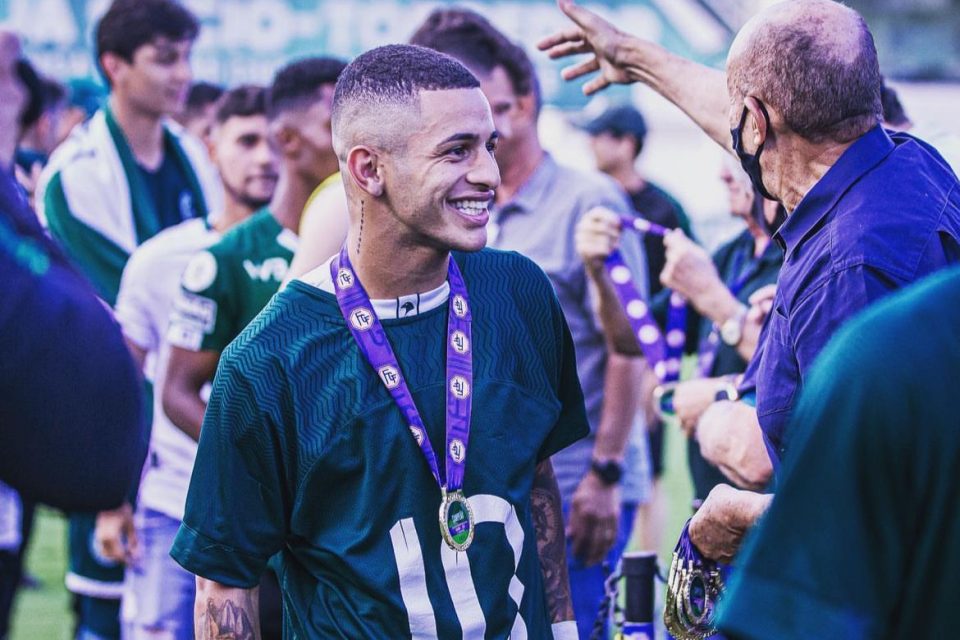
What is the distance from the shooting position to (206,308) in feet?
15.6

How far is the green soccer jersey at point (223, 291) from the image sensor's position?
15.6ft

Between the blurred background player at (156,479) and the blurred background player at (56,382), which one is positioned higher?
the blurred background player at (56,382)

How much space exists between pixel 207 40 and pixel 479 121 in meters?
18.9

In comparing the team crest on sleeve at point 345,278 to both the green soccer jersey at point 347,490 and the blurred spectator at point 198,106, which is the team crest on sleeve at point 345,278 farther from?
the blurred spectator at point 198,106

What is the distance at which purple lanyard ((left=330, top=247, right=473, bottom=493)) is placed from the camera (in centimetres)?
291

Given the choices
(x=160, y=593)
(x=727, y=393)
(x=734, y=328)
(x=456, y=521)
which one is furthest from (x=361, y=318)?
(x=160, y=593)

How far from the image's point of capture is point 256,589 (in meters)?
3.01

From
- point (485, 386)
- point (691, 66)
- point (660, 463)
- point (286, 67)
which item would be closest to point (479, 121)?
point (485, 386)

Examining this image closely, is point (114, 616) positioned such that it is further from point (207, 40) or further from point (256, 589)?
point (207, 40)

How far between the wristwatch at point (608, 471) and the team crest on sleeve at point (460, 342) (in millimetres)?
1961

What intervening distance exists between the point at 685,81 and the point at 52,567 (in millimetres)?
6906

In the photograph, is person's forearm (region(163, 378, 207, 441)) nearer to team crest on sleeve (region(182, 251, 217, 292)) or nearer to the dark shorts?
team crest on sleeve (region(182, 251, 217, 292))

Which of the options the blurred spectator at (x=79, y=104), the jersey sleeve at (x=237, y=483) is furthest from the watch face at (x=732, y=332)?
the blurred spectator at (x=79, y=104)

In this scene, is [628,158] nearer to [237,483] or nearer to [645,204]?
[645,204]
